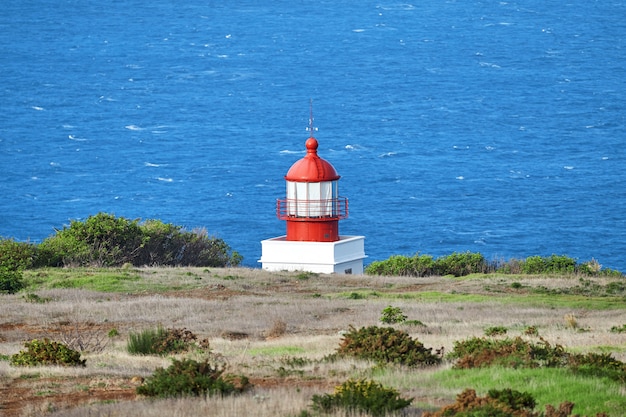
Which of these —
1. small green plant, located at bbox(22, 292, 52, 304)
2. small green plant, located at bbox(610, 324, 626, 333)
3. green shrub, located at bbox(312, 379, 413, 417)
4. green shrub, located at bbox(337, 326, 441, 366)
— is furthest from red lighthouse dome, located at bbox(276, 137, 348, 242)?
green shrub, located at bbox(312, 379, 413, 417)

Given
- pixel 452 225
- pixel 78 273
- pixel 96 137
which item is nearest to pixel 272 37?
pixel 96 137

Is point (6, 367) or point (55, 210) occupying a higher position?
point (55, 210)

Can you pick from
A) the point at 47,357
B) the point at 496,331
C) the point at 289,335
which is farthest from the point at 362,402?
the point at 289,335

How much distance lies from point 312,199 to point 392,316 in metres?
16.7

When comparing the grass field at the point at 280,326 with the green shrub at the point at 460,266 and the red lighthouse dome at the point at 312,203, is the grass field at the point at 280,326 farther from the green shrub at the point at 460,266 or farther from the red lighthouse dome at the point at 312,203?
the green shrub at the point at 460,266

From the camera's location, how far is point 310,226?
43750 mm

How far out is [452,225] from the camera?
92312mm

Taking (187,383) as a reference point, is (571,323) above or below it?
above

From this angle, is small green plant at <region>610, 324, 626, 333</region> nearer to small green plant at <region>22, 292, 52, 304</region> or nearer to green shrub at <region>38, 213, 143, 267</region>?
small green plant at <region>22, 292, 52, 304</region>

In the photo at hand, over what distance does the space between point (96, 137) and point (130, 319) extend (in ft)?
345

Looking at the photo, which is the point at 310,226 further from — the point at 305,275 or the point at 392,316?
the point at 392,316

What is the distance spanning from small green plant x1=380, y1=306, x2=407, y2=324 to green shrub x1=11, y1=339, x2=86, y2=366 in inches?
342

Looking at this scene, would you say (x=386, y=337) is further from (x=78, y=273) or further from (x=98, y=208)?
(x=98, y=208)

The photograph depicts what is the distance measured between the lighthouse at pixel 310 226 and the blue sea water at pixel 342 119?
75.5ft
